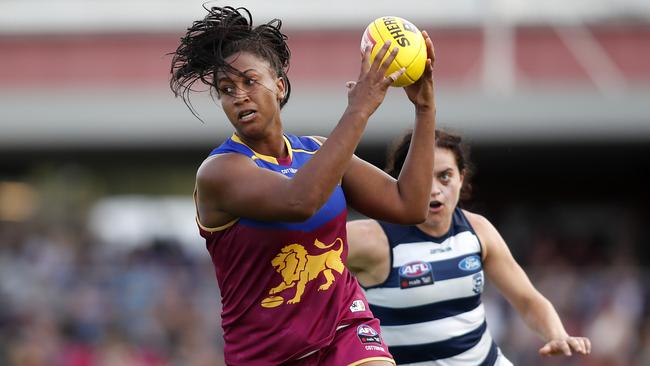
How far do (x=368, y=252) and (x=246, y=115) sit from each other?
137 centimetres

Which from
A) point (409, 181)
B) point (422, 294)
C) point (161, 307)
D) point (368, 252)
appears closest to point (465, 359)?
point (422, 294)

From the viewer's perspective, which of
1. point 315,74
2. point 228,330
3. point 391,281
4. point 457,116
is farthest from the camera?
point 315,74

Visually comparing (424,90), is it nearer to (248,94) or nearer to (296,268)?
(248,94)

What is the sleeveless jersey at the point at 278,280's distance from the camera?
14.7ft

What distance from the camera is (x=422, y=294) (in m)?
5.57

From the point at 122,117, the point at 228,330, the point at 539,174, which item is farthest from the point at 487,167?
the point at 228,330

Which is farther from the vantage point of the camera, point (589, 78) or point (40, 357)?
point (589, 78)

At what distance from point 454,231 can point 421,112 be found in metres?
1.21

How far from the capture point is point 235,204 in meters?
4.35

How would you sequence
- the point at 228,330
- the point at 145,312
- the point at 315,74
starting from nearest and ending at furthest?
the point at 228,330
the point at 145,312
the point at 315,74

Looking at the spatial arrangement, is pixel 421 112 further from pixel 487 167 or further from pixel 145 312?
pixel 487 167

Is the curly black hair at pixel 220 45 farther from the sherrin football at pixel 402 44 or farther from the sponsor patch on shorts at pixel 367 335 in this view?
the sponsor patch on shorts at pixel 367 335

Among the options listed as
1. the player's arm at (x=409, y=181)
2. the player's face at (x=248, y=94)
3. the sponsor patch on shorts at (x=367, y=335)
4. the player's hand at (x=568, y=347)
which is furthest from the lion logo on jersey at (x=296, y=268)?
the player's hand at (x=568, y=347)

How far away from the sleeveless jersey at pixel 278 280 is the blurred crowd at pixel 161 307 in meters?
7.40
